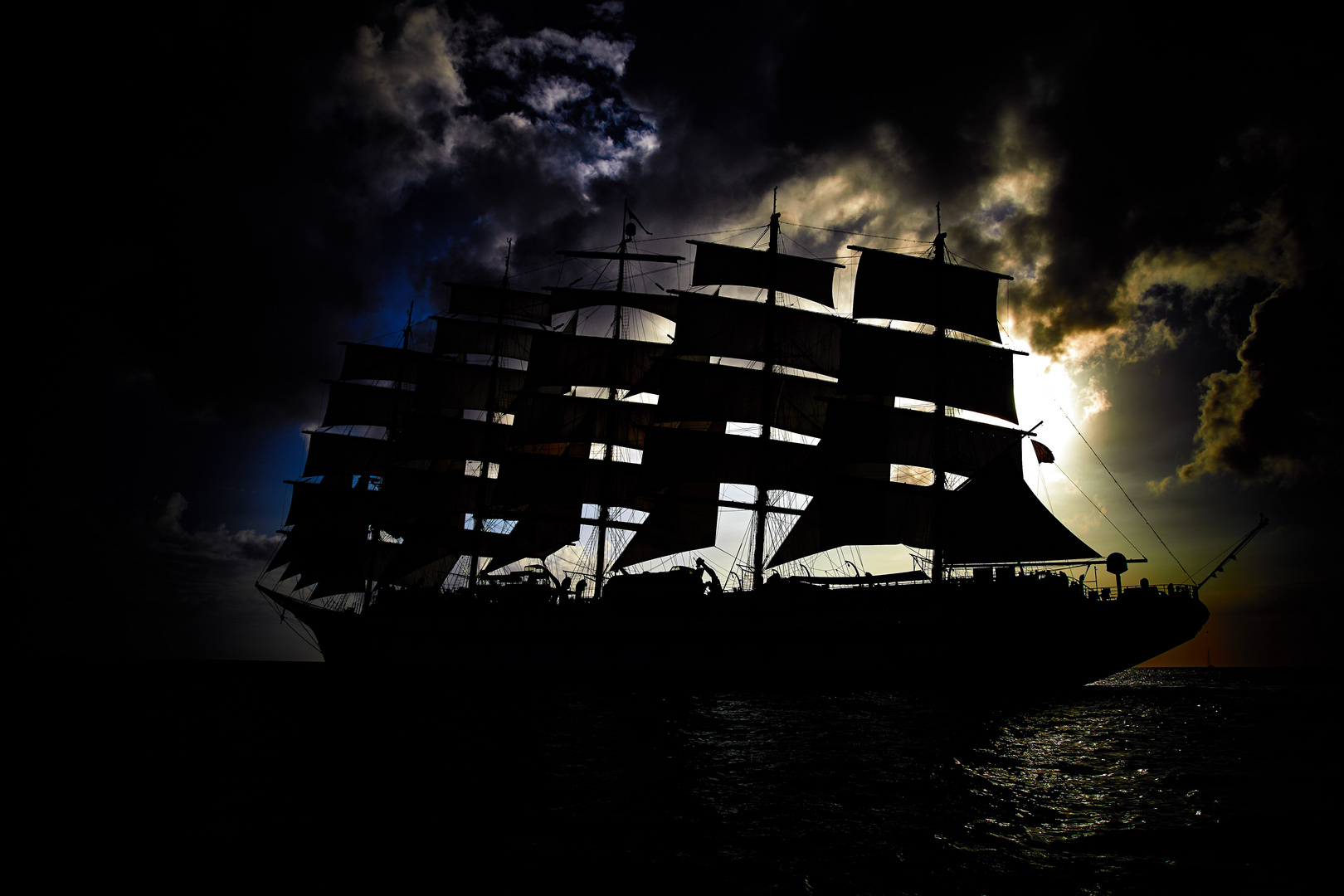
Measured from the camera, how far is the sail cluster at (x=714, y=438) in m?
44.2

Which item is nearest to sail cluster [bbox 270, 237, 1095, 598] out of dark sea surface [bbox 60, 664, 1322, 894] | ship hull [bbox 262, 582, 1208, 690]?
ship hull [bbox 262, 582, 1208, 690]

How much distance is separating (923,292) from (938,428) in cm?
995

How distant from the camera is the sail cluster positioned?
145 feet

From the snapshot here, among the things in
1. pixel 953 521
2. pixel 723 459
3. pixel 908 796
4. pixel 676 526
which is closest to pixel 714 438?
pixel 723 459

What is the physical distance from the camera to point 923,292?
4659 centimetres

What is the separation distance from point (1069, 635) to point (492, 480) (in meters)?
44.0

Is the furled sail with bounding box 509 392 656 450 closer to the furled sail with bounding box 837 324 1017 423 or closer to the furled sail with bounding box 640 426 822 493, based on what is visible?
the furled sail with bounding box 640 426 822 493

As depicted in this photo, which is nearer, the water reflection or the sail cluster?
the water reflection

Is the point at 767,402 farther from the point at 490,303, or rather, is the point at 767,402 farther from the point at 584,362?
the point at 490,303

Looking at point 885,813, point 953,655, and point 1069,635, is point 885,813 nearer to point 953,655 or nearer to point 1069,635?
point 953,655

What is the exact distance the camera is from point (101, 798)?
1605 cm

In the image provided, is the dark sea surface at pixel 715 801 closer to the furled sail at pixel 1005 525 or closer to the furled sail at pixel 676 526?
the furled sail at pixel 1005 525

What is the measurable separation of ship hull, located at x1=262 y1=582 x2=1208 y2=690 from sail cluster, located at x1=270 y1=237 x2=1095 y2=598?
4.70 m

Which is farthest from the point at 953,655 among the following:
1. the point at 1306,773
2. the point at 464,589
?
the point at 464,589
